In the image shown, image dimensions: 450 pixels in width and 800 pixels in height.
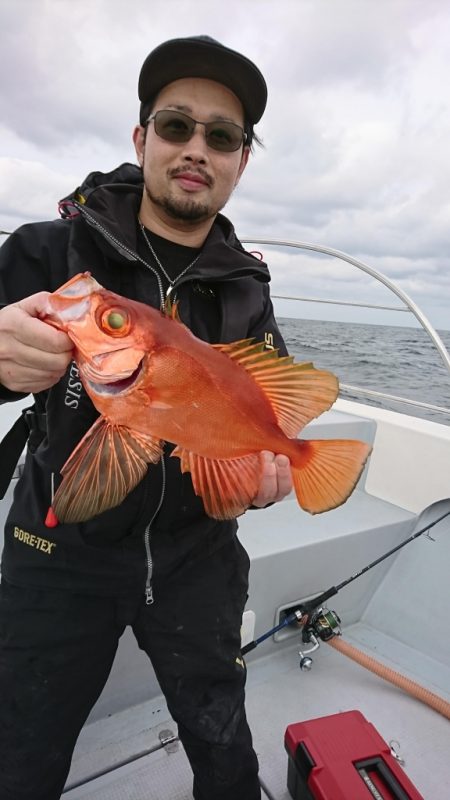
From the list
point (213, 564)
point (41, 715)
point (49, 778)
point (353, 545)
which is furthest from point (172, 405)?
point (353, 545)

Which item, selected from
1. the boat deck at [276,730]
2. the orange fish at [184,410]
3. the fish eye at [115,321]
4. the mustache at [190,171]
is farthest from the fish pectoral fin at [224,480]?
the boat deck at [276,730]

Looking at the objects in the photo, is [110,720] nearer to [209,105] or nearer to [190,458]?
[190,458]

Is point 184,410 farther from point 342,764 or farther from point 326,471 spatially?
point 342,764

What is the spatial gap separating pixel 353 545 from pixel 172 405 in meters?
2.69

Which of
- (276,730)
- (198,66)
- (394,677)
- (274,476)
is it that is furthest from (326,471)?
(394,677)

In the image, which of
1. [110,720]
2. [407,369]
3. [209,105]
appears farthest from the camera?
[407,369]

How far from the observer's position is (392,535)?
3.88 m

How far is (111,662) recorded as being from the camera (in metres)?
2.02

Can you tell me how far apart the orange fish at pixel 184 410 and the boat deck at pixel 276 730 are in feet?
5.88

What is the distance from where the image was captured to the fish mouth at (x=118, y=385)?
4.39ft

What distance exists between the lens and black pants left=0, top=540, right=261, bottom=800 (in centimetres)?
181

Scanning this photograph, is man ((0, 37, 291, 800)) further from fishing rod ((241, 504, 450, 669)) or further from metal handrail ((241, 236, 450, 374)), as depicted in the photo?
metal handrail ((241, 236, 450, 374))

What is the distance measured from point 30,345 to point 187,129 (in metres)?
1.23

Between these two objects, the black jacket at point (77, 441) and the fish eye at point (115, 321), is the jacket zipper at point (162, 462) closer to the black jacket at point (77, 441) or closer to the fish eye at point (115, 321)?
the black jacket at point (77, 441)
